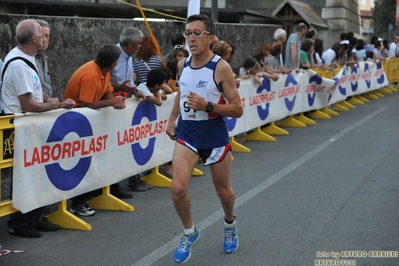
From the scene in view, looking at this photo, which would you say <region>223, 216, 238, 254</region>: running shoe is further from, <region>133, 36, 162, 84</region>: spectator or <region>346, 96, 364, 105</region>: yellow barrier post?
<region>346, 96, 364, 105</region>: yellow barrier post

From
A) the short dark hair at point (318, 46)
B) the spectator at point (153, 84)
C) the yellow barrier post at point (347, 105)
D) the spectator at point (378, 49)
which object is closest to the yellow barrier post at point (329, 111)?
the short dark hair at point (318, 46)

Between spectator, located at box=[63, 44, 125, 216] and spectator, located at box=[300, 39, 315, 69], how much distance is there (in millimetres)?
8885

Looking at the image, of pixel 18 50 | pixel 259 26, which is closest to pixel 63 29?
pixel 18 50

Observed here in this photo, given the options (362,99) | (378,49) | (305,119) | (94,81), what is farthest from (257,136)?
(378,49)

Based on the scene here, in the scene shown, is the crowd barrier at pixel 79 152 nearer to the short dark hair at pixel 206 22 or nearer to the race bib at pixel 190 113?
the race bib at pixel 190 113

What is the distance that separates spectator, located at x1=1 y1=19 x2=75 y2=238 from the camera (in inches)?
271

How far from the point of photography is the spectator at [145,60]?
32.3 ft

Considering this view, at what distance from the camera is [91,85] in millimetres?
7812

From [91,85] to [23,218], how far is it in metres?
1.62

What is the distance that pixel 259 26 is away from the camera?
72.2 ft

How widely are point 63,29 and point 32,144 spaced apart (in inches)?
215

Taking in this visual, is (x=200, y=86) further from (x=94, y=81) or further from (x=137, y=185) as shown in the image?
(x=137, y=185)

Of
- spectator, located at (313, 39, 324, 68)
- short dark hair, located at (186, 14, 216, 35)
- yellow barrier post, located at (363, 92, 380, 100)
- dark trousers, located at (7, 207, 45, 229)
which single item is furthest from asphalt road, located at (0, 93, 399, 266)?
yellow barrier post, located at (363, 92, 380, 100)

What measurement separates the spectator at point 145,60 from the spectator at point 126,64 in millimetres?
527
